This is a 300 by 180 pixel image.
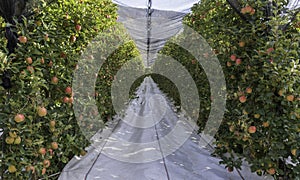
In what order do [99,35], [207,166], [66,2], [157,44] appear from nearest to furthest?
[66,2], [207,166], [99,35], [157,44]

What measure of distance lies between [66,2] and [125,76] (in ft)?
9.24

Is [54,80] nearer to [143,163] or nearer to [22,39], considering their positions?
[22,39]

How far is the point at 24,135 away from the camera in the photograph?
142 centimetres

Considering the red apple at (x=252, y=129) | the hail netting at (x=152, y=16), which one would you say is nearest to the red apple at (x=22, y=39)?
the red apple at (x=252, y=129)

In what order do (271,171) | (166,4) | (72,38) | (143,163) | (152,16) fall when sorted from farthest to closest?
(152,16) < (166,4) < (143,163) < (72,38) < (271,171)

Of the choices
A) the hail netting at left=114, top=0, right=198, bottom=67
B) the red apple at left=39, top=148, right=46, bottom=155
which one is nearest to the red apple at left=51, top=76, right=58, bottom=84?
the red apple at left=39, top=148, right=46, bottom=155

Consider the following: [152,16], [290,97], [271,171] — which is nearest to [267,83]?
[290,97]

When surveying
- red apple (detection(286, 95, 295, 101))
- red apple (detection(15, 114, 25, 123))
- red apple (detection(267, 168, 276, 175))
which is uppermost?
red apple (detection(286, 95, 295, 101))

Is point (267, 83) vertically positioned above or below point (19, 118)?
above

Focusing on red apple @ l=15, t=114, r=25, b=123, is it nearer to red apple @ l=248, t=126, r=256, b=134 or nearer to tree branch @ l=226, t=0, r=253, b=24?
red apple @ l=248, t=126, r=256, b=134

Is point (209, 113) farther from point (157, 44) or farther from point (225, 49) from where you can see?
point (157, 44)

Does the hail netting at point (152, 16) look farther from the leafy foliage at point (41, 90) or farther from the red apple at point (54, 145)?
the red apple at point (54, 145)

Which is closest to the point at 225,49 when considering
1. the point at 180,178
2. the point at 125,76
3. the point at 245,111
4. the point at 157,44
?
the point at 245,111

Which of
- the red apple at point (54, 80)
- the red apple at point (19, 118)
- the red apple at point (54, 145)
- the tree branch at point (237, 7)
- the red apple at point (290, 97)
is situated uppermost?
the tree branch at point (237, 7)
